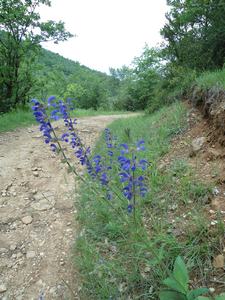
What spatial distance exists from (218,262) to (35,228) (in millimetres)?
2578

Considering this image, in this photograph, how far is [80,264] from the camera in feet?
9.29

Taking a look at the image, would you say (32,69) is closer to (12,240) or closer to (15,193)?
(15,193)

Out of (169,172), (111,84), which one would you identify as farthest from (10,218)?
(111,84)

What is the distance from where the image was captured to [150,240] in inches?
106

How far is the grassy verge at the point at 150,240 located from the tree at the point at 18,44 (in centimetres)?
1059

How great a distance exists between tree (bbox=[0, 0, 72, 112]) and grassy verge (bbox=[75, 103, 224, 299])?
10.6 meters

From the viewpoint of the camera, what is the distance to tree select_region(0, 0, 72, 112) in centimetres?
1132

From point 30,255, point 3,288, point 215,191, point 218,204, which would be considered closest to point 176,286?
point 218,204

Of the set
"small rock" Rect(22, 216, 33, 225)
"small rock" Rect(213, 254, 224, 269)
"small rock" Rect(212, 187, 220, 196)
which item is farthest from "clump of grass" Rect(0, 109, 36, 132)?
"small rock" Rect(213, 254, 224, 269)

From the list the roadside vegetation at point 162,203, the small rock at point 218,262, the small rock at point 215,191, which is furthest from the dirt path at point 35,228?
the small rock at point 215,191

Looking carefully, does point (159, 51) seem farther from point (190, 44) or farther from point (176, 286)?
point (176, 286)

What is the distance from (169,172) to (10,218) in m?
2.59

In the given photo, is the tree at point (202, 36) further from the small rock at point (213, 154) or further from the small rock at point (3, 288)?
the small rock at point (3, 288)

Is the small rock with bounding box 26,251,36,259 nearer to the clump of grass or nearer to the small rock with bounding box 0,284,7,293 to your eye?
the small rock with bounding box 0,284,7,293
